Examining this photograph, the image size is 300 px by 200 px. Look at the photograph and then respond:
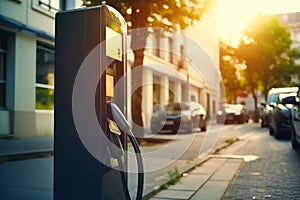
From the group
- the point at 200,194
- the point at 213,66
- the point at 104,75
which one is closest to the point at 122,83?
the point at 104,75

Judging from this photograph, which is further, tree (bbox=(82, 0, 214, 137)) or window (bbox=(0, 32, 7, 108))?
window (bbox=(0, 32, 7, 108))

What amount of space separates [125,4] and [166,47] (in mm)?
17351

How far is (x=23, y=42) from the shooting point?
12688mm

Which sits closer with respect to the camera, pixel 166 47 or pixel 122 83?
pixel 122 83

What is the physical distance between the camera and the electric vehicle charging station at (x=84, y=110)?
10.5 ft

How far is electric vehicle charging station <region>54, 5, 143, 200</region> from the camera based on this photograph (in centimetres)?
321

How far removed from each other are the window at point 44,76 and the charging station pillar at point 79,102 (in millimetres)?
10549

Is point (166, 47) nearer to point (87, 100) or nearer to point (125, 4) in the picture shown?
point (125, 4)

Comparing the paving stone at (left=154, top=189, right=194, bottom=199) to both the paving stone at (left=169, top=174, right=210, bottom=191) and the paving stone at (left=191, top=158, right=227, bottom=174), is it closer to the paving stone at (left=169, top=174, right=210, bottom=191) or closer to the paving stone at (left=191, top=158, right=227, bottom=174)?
the paving stone at (left=169, top=174, right=210, bottom=191)

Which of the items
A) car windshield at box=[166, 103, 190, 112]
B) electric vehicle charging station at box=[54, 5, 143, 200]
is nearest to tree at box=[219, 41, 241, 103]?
car windshield at box=[166, 103, 190, 112]

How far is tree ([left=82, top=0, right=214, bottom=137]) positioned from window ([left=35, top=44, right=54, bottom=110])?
10.1ft

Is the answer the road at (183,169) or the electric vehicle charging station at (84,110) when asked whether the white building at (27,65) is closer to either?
the road at (183,169)

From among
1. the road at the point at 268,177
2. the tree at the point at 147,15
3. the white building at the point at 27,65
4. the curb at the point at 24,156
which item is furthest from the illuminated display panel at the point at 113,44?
the white building at the point at 27,65

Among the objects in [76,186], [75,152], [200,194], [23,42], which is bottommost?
[200,194]
